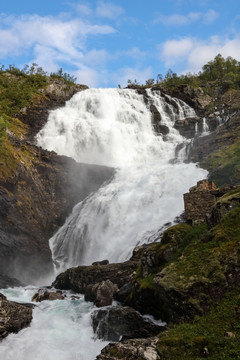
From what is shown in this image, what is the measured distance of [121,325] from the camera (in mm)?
11422

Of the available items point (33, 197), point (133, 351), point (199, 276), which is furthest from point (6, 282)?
point (199, 276)

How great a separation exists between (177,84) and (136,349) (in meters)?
57.3

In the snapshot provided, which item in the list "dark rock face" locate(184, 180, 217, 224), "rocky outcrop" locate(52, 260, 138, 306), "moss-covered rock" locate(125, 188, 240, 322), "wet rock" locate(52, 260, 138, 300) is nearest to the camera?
"moss-covered rock" locate(125, 188, 240, 322)

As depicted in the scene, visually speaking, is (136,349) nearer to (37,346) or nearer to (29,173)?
(37,346)

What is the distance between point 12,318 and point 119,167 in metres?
29.2

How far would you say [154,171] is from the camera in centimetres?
3541

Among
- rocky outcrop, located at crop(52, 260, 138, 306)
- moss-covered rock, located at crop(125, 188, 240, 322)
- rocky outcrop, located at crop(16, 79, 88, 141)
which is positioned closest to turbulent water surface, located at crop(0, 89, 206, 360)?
rocky outcrop, located at crop(52, 260, 138, 306)

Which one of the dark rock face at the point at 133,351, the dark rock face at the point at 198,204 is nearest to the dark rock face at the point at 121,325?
the dark rock face at the point at 133,351

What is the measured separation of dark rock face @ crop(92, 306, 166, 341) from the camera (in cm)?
1064

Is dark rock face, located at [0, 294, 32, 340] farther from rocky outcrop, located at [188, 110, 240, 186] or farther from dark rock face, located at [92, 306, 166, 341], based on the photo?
rocky outcrop, located at [188, 110, 240, 186]

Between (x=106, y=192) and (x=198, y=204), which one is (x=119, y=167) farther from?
(x=198, y=204)

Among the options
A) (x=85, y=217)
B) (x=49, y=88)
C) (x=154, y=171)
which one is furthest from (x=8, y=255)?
(x=49, y=88)

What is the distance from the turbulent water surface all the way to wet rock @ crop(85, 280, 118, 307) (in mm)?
548

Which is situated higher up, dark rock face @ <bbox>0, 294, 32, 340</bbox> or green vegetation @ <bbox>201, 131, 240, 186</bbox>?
green vegetation @ <bbox>201, 131, 240, 186</bbox>
